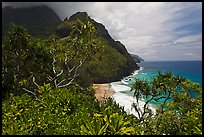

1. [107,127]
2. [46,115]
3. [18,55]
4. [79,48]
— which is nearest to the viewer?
[107,127]

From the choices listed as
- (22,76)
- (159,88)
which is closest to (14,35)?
(22,76)

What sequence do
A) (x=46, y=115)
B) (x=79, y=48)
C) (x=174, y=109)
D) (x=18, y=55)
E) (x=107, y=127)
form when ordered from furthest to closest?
(x=79, y=48)
(x=18, y=55)
(x=174, y=109)
(x=46, y=115)
(x=107, y=127)

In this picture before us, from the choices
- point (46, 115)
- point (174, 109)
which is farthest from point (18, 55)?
point (174, 109)

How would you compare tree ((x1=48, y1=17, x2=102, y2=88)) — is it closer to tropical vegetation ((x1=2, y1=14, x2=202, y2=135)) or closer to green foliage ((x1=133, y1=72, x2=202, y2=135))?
→ tropical vegetation ((x1=2, y1=14, x2=202, y2=135))

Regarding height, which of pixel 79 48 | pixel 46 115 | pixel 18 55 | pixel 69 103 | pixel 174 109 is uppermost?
pixel 79 48

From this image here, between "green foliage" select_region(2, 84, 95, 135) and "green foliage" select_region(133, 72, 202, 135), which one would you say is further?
"green foliage" select_region(133, 72, 202, 135)

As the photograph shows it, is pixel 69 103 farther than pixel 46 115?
Yes

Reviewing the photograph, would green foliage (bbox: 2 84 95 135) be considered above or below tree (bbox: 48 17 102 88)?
below

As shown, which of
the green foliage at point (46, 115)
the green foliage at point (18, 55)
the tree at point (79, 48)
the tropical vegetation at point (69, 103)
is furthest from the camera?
the tree at point (79, 48)

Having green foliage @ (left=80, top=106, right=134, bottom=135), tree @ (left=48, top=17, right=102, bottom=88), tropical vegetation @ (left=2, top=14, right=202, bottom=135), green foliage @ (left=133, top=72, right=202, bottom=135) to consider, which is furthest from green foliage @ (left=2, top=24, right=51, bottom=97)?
green foliage @ (left=80, top=106, right=134, bottom=135)

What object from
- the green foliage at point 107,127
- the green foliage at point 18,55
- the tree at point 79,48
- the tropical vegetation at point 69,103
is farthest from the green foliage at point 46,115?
the tree at point 79,48

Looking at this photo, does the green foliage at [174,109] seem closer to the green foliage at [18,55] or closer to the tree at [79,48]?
the tree at [79,48]

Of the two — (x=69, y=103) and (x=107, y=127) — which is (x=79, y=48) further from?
(x=107, y=127)

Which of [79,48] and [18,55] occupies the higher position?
[79,48]
